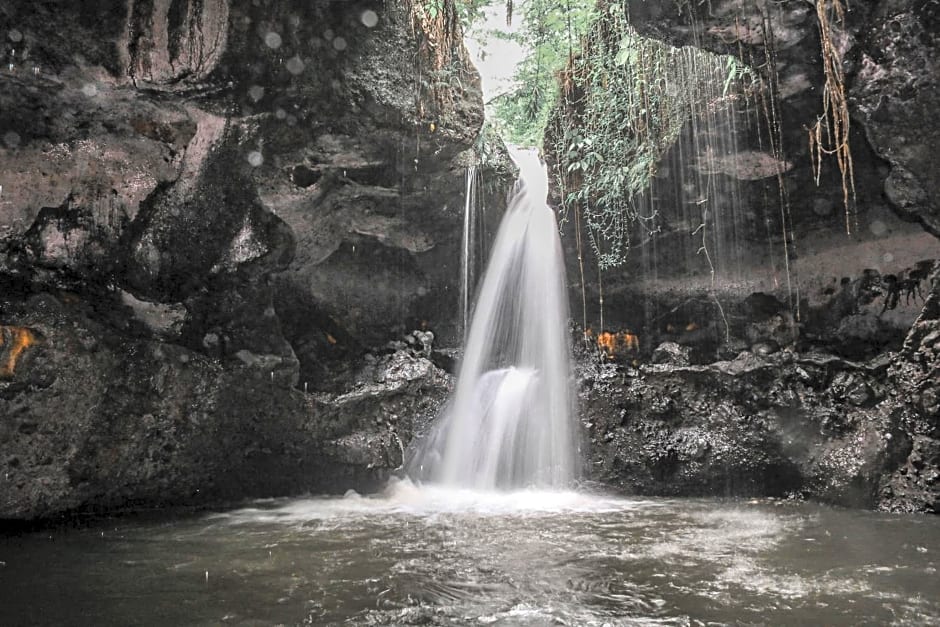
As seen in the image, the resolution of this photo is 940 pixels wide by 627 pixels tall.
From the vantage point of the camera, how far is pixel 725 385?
7.47 m

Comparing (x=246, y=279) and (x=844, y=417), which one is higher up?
(x=246, y=279)

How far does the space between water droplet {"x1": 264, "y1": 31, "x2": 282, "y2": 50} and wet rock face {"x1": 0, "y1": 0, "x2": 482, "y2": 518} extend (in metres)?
0.02

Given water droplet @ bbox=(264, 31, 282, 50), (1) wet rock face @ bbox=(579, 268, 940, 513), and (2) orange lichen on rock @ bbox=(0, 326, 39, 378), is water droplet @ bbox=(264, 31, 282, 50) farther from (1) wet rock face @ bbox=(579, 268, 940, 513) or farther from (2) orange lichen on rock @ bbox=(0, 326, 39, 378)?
(1) wet rock face @ bbox=(579, 268, 940, 513)

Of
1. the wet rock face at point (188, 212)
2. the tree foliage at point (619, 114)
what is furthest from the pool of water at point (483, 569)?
the tree foliage at point (619, 114)

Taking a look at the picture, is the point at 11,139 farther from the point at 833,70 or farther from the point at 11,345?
the point at 833,70

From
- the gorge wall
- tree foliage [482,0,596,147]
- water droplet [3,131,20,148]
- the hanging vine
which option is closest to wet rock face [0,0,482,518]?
water droplet [3,131,20,148]

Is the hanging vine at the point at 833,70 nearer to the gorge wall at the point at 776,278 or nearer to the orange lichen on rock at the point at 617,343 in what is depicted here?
the gorge wall at the point at 776,278

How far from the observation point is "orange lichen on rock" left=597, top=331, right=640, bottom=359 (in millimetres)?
8344

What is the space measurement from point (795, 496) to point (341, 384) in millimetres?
5230

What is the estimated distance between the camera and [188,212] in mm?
6469

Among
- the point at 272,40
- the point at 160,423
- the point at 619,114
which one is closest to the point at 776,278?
the point at 619,114

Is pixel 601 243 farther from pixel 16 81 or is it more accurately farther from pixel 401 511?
pixel 16 81

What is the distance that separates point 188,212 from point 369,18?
2.59 m

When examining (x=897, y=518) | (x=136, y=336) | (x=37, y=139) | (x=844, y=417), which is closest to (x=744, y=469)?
(x=844, y=417)
